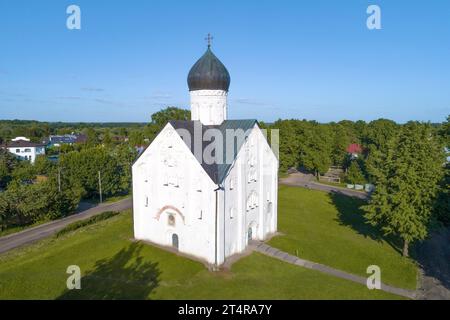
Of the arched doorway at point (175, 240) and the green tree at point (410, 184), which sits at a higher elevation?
the green tree at point (410, 184)

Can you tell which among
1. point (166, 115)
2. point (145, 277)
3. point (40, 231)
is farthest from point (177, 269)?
point (166, 115)

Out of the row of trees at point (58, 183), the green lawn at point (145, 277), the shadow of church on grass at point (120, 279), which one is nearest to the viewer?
the shadow of church on grass at point (120, 279)

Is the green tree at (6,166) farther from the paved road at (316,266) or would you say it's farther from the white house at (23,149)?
the paved road at (316,266)

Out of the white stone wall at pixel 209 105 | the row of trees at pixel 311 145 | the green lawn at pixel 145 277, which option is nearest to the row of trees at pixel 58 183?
the green lawn at pixel 145 277

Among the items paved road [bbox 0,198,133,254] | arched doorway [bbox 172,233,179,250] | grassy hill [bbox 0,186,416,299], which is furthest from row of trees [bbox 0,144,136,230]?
arched doorway [bbox 172,233,179,250]
